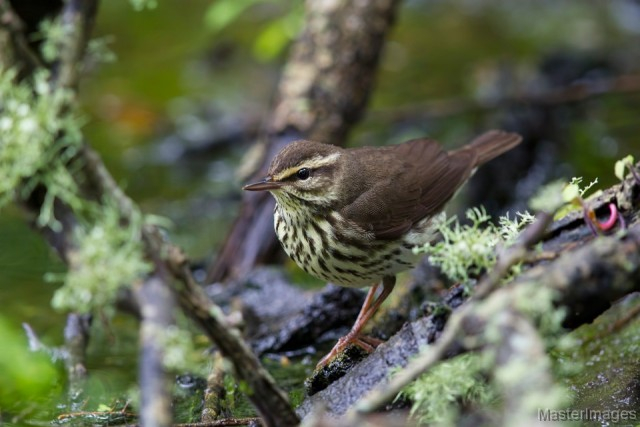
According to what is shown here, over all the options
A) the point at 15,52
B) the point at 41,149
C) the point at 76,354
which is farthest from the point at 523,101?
the point at 41,149

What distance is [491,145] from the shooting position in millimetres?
5676

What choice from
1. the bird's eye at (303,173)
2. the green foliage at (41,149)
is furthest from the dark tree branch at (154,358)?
the bird's eye at (303,173)

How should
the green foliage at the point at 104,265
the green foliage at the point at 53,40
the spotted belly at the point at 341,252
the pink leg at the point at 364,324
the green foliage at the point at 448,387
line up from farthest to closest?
the spotted belly at the point at 341,252, the pink leg at the point at 364,324, the green foliage at the point at 53,40, the green foliage at the point at 448,387, the green foliage at the point at 104,265

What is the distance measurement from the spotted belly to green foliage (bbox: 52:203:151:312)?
192 cm

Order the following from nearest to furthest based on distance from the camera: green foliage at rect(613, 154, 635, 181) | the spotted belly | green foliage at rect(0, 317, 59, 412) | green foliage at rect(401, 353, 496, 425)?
green foliage at rect(0, 317, 59, 412) < green foliage at rect(401, 353, 496, 425) < green foliage at rect(613, 154, 635, 181) < the spotted belly

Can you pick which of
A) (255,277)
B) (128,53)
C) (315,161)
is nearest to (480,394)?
(315,161)

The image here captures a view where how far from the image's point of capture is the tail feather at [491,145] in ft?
18.4

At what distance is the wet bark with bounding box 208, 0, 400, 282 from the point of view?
6.46 meters

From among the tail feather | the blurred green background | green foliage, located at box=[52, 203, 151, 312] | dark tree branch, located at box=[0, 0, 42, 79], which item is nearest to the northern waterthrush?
the tail feather

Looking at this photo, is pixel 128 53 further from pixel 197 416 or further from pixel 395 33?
pixel 197 416

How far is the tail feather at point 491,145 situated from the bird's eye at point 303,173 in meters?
1.54

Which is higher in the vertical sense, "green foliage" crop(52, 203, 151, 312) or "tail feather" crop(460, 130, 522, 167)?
"tail feather" crop(460, 130, 522, 167)

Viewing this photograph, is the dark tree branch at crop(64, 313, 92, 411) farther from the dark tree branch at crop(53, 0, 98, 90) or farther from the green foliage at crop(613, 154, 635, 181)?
the green foliage at crop(613, 154, 635, 181)

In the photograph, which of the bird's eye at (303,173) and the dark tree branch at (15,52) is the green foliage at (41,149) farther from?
the bird's eye at (303,173)
